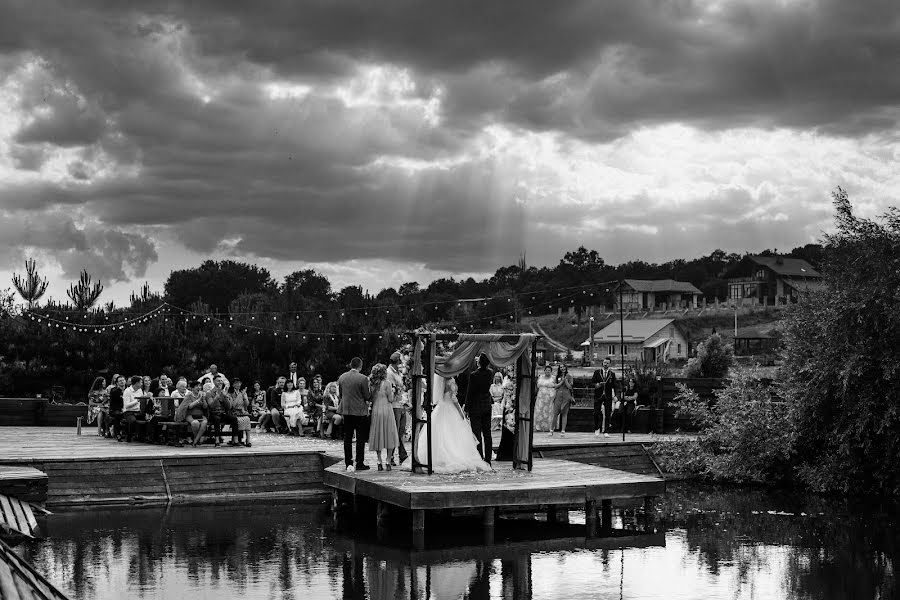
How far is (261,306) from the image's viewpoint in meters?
65.1

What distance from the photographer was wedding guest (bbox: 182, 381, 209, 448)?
20578 mm

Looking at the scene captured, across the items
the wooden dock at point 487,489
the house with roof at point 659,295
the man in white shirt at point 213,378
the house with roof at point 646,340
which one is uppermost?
the house with roof at point 659,295

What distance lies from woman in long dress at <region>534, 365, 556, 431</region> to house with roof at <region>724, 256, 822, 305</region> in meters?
85.7

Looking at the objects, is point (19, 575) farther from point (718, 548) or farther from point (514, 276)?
point (514, 276)

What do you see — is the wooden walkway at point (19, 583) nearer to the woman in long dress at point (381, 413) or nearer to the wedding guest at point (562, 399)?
the woman in long dress at point (381, 413)

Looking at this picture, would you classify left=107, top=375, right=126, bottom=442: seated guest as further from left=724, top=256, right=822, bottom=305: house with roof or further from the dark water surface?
left=724, top=256, right=822, bottom=305: house with roof

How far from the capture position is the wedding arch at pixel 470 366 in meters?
15.9

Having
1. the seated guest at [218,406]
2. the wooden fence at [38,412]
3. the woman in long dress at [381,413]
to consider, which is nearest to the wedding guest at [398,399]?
the woman in long dress at [381,413]

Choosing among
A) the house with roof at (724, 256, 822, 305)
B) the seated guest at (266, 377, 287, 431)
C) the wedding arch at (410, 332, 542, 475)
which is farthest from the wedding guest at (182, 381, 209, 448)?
the house with roof at (724, 256, 822, 305)

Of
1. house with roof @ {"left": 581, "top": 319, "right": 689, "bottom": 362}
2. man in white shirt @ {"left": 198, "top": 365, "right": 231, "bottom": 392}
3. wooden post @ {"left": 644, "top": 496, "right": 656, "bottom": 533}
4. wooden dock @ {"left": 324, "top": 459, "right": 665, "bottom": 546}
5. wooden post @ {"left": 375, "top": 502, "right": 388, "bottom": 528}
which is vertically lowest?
wooden post @ {"left": 644, "top": 496, "right": 656, "bottom": 533}

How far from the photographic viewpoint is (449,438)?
1680 centimetres

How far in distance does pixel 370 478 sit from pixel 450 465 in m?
1.40

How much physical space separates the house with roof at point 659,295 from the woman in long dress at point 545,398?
85.1m

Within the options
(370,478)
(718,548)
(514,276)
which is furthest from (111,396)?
(514,276)
